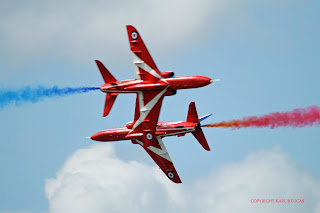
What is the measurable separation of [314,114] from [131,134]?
1992 cm

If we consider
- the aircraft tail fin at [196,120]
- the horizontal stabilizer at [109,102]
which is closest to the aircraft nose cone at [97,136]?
the horizontal stabilizer at [109,102]

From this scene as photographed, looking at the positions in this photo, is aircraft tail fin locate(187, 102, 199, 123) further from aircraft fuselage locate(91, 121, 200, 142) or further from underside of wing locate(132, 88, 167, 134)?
underside of wing locate(132, 88, 167, 134)

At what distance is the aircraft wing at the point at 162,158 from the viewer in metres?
85.4

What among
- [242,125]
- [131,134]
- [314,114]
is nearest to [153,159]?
[131,134]

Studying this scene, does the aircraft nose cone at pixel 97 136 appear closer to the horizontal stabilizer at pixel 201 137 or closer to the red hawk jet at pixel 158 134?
the red hawk jet at pixel 158 134

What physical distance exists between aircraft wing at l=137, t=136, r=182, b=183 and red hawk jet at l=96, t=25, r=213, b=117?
774 centimetres

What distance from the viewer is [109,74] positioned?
259 feet

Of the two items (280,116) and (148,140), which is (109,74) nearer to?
(148,140)

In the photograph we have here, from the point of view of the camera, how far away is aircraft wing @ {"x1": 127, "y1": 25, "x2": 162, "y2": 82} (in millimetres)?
77250

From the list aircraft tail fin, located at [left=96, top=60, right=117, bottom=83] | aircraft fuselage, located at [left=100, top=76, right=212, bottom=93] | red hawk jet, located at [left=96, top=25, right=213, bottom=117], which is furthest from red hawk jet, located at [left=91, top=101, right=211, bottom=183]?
aircraft tail fin, located at [left=96, top=60, right=117, bottom=83]

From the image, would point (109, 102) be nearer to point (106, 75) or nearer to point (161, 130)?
point (106, 75)

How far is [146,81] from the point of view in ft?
254

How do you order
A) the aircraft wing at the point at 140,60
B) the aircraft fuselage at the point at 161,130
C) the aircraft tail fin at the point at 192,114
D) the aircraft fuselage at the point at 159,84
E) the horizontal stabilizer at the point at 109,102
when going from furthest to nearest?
the aircraft tail fin at the point at 192,114 → the aircraft fuselage at the point at 161,130 → the horizontal stabilizer at the point at 109,102 → the aircraft wing at the point at 140,60 → the aircraft fuselage at the point at 159,84

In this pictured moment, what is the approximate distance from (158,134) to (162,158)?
11.1 feet
